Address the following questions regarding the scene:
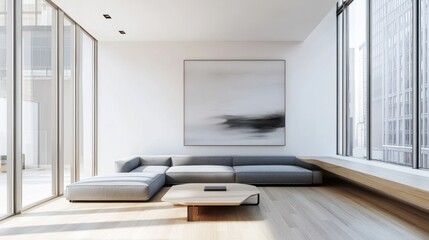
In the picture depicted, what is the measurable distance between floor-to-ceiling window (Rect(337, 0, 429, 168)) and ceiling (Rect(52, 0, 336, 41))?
2.57ft

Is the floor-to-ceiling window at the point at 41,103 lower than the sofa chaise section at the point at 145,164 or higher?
higher

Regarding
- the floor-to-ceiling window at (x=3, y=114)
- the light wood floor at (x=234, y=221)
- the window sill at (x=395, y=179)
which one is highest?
the floor-to-ceiling window at (x=3, y=114)

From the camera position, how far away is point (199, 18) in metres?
5.12

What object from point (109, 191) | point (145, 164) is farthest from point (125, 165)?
point (109, 191)

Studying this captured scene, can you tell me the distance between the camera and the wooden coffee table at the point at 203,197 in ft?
11.3

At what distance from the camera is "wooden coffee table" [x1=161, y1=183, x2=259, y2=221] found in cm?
343

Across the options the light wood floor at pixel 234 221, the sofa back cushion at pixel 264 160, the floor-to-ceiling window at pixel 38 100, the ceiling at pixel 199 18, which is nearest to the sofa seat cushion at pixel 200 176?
the sofa back cushion at pixel 264 160

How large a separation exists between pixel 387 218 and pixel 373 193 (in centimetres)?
142

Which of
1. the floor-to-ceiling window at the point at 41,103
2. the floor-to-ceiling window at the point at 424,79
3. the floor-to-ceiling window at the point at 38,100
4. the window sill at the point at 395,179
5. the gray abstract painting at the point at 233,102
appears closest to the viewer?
the window sill at the point at 395,179

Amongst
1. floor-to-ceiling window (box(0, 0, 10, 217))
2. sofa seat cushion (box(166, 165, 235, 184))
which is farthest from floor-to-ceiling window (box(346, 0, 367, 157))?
floor-to-ceiling window (box(0, 0, 10, 217))

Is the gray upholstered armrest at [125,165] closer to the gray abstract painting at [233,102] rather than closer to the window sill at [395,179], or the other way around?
the gray abstract painting at [233,102]

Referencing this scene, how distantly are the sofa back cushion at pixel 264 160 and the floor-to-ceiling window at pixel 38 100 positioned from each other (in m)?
2.93

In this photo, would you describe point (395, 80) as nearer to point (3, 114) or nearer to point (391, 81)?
point (391, 81)

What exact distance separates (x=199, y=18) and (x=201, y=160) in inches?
94.5
